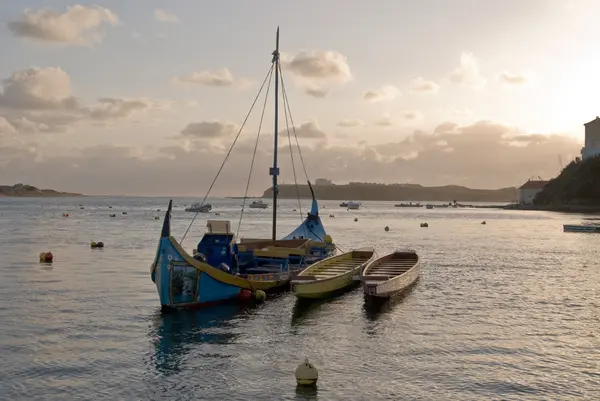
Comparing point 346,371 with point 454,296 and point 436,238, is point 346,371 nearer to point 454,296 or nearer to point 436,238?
point 454,296

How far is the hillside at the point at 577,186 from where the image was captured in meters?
164

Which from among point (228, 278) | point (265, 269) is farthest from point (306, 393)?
point (265, 269)

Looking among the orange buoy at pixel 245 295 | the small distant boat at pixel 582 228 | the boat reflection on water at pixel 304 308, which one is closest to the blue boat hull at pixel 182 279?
the orange buoy at pixel 245 295

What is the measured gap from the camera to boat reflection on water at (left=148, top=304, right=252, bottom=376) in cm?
2116

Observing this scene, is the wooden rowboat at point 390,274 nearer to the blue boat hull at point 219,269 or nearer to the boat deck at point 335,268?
the boat deck at point 335,268

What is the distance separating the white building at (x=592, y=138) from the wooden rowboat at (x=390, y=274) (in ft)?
495

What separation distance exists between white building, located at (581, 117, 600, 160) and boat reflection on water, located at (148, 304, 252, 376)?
171m

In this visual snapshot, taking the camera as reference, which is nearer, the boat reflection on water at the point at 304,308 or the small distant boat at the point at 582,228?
the boat reflection on water at the point at 304,308

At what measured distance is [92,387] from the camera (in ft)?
58.6

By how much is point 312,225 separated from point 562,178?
6269 inches

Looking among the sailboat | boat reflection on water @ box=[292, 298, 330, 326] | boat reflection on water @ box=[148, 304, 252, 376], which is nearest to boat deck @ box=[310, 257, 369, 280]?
the sailboat

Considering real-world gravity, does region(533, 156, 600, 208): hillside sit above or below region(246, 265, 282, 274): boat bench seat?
above

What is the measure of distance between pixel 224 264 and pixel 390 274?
11.7m

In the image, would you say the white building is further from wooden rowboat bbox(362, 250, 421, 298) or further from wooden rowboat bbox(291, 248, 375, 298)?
wooden rowboat bbox(291, 248, 375, 298)
